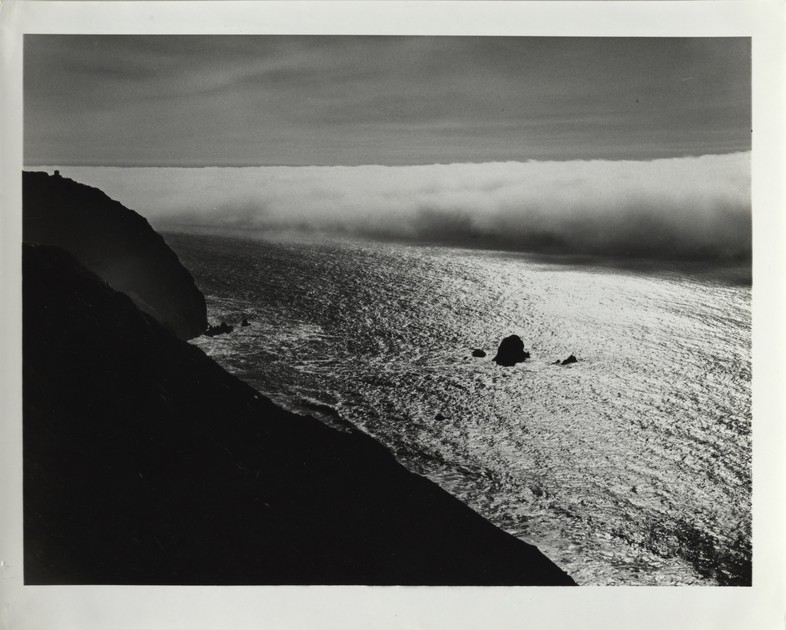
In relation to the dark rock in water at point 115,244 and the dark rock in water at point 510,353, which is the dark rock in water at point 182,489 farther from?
the dark rock in water at point 510,353

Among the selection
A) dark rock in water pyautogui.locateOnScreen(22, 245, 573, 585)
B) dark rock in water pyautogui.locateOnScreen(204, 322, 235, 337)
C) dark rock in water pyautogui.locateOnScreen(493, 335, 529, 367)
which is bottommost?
dark rock in water pyautogui.locateOnScreen(22, 245, 573, 585)

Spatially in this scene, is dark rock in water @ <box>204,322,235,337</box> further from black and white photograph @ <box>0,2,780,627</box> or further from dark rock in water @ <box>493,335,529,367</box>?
dark rock in water @ <box>493,335,529,367</box>

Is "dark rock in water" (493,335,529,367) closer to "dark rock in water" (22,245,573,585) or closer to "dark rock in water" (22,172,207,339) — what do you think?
"dark rock in water" (22,245,573,585)

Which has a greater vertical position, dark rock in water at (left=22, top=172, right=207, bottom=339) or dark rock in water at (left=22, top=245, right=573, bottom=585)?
dark rock in water at (left=22, top=172, right=207, bottom=339)

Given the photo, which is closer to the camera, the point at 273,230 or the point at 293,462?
the point at 293,462

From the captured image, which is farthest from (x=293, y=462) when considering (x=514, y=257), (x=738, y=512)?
(x=738, y=512)

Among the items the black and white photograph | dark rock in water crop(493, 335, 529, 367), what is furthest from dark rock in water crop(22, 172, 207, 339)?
dark rock in water crop(493, 335, 529, 367)

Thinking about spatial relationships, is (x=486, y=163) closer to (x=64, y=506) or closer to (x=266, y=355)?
(x=266, y=355)

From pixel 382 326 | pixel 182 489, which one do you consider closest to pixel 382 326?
pixel 382 326

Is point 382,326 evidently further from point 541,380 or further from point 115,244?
point 115,244
